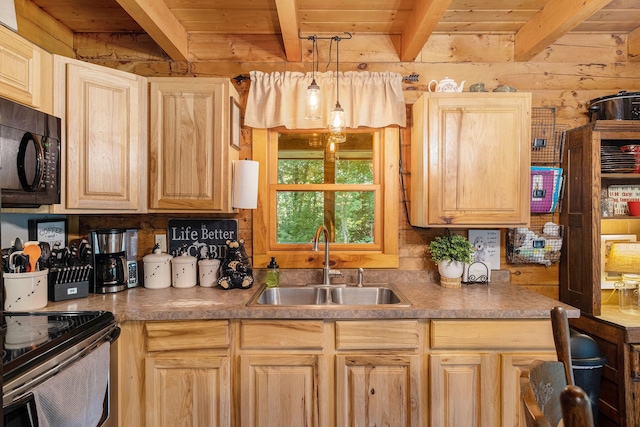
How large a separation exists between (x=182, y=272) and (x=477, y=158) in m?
1.80

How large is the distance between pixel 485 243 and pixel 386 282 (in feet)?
2.24

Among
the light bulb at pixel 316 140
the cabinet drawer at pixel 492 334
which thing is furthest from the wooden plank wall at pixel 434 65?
the cabinet drawer at pixel 492 334

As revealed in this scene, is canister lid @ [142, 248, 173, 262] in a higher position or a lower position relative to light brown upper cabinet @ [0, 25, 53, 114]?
lower

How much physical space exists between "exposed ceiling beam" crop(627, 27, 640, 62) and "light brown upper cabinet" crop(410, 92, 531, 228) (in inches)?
39.1

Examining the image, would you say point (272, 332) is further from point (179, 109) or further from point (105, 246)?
point (179, 109)

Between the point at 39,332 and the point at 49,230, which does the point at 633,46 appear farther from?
the point at 49,230

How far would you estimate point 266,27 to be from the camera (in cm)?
238

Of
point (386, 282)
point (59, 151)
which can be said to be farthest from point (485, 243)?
point (59, 151)

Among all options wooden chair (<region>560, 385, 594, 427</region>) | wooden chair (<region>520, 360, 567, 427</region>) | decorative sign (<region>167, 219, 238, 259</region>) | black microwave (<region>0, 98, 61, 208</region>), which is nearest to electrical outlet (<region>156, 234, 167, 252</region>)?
decorative sign (<region>167, 219, 238, 259</region>)

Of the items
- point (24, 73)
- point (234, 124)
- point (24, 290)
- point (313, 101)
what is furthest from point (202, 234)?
point (24, 73)

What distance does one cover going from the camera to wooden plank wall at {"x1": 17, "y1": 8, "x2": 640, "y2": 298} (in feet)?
8.02

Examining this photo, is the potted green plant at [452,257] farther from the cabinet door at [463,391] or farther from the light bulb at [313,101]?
the light bulb at [313,101]

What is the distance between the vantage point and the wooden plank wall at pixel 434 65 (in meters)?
2.45

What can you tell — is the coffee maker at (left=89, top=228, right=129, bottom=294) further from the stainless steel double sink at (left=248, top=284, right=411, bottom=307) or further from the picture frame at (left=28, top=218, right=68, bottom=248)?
the stainless steel double sink at (left=248, top=284, right=411, bottom=307)
